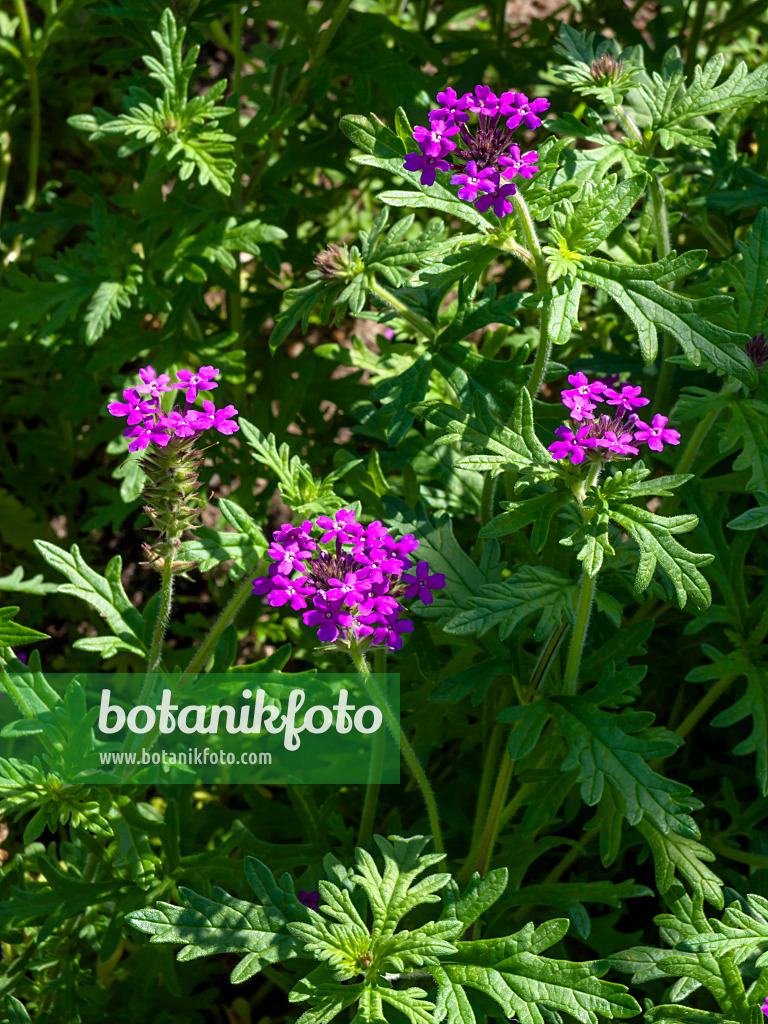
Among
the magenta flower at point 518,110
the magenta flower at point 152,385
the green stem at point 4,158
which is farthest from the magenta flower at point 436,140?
the green stem at point 4,158

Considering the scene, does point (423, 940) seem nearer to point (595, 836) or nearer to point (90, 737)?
point (90, 737)

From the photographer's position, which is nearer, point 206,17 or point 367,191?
point 206,17

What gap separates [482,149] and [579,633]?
1085 millimetres

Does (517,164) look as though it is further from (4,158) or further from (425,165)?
(4,158)

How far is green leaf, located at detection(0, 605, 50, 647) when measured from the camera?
2.31 metres

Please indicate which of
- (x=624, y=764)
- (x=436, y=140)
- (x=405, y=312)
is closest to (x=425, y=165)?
(x=436, y=140)

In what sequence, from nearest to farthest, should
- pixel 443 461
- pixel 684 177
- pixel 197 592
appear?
pixel 443 461 → pixel 684 177 → pixel 197 592

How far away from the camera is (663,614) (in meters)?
3.15

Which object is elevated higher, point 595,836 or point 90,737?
point 90,737

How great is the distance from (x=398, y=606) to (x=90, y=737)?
0.87 m

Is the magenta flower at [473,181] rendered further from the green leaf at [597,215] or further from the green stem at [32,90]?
the green stem at [32,90]

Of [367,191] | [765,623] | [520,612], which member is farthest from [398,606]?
[367,191]

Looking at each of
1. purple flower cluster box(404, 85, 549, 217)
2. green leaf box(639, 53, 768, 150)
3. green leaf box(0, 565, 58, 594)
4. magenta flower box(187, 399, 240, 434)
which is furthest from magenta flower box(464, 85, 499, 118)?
green leaf box(0, 565, 58, 594)

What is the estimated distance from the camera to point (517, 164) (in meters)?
1.98
